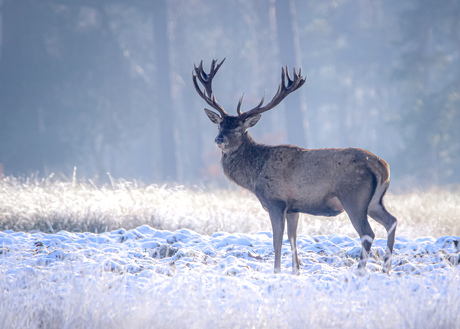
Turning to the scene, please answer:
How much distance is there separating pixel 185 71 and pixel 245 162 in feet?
93.9

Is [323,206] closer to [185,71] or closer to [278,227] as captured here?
[278,227]

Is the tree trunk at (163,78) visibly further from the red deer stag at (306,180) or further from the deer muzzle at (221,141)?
the deer muzzle at (221,141)

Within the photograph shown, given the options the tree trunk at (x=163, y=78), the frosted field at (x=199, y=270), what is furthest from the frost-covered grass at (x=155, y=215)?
the tree trunk at (x=163, y=78)

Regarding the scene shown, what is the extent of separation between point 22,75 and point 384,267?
2820 centimetres

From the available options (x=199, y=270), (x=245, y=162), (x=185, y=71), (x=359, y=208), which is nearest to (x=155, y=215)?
(x=245, y=162)

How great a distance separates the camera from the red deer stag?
5.86 metres

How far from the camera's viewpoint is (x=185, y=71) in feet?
113

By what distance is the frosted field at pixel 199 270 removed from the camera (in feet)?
13.3

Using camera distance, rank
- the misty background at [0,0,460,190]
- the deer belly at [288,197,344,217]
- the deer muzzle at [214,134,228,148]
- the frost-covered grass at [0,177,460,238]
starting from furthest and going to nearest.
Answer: the misty background at [0,0,460,190]
the frost-covered grass at [0,177,460,238]
the deer muzzle at [214,134,228,148]
the deer belly at [288,197,344,217]

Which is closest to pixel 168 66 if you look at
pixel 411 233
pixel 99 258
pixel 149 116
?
pixel 149 116

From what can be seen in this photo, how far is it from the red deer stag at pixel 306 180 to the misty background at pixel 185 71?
16.7 metres

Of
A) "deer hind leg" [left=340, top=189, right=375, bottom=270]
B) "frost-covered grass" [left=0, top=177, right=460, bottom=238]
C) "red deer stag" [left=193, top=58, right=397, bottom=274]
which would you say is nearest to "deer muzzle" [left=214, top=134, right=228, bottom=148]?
"red deer stag" [left=193, top=58, right=397, bottom=274]

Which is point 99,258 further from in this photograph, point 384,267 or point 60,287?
point 384,267

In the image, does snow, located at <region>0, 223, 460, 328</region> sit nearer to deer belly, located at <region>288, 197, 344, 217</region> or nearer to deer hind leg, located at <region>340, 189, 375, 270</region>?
deer hind leg, located at <region>340, 189, 375, 270</region>
